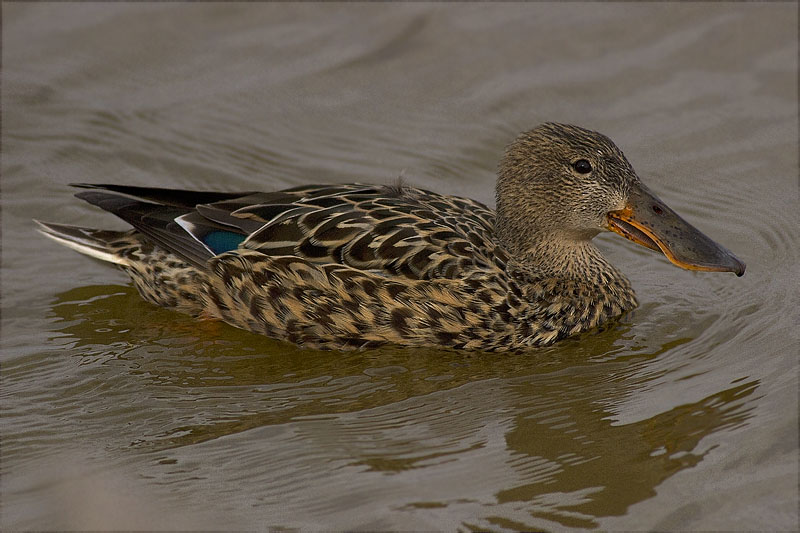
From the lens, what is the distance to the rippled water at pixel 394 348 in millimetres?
5883

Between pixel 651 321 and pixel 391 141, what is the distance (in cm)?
333

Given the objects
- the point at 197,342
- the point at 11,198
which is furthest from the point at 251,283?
the point at 11,198

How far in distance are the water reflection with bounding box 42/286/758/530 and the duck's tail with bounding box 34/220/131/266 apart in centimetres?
43

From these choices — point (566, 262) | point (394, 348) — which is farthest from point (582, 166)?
point (394, 348)

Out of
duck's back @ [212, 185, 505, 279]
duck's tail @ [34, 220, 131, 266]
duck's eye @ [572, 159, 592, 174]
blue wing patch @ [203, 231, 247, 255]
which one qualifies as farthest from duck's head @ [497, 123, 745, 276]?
duck's tail @ [34, 220, 131, 266]

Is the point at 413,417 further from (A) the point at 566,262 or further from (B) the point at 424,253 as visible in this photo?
(A) the point at 566,262

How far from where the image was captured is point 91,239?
28.1 feet

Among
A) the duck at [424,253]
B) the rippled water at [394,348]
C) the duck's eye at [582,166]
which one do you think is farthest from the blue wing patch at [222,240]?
the duck's eye at [582,166]

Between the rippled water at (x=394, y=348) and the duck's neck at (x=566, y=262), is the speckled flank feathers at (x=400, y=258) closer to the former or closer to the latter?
the duck's neck at (x=566, y=262)

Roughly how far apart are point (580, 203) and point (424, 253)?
112cm

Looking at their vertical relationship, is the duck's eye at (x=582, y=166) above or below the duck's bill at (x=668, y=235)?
above

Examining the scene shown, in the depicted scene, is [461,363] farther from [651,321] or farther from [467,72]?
[467,72]

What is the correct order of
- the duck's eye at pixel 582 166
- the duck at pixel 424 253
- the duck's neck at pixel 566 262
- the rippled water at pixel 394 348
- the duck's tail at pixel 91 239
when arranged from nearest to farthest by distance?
the rippled water at pixel 394 348 → the duck at pixel 424 253 → the duck's eye at pixel 582 166 → the duck's neck at pixel 566 262 → the duck's tail at pixel 91 239

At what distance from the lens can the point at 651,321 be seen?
795 cm
